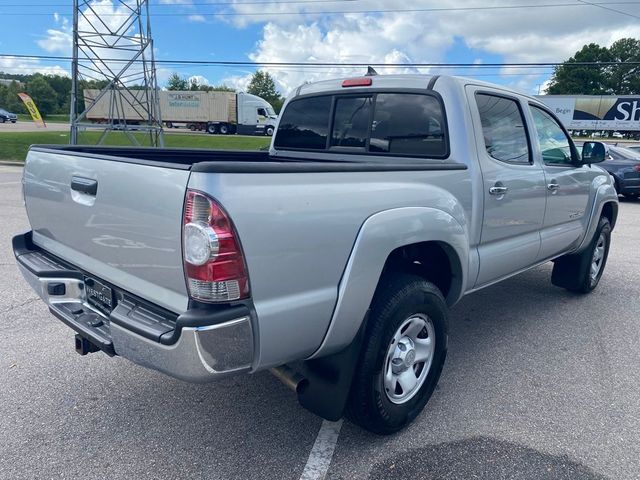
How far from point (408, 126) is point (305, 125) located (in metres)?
1.07

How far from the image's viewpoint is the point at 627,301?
17.7 feet

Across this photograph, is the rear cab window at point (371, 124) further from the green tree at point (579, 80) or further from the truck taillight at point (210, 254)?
the green tree at point (579, 80)

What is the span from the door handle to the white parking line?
5.99 feet

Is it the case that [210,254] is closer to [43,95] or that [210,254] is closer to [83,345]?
[83,345]

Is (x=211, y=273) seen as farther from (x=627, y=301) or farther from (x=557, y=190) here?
(x=627, y=301)

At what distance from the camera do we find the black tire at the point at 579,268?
5301 mm

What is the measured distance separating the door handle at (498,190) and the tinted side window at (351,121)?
100cm

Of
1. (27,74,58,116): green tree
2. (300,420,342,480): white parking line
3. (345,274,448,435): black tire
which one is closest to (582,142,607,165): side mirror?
(345,274,448,435): black tire

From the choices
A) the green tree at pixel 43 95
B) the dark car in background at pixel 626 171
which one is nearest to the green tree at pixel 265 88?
the green tree at pixel 43 95

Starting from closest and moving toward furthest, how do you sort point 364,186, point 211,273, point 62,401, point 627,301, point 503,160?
point 211,273 < point 364,186 < point 62,401 < point 503,160 < point 627,301

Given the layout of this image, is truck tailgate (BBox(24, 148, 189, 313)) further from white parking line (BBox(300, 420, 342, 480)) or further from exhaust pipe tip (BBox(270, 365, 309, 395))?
white parking line (BBox(300, 420, 342, 480))

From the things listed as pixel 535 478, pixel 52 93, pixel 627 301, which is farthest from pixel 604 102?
pixel 52 93

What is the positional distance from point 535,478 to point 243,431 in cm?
157

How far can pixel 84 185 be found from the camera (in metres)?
2.48
